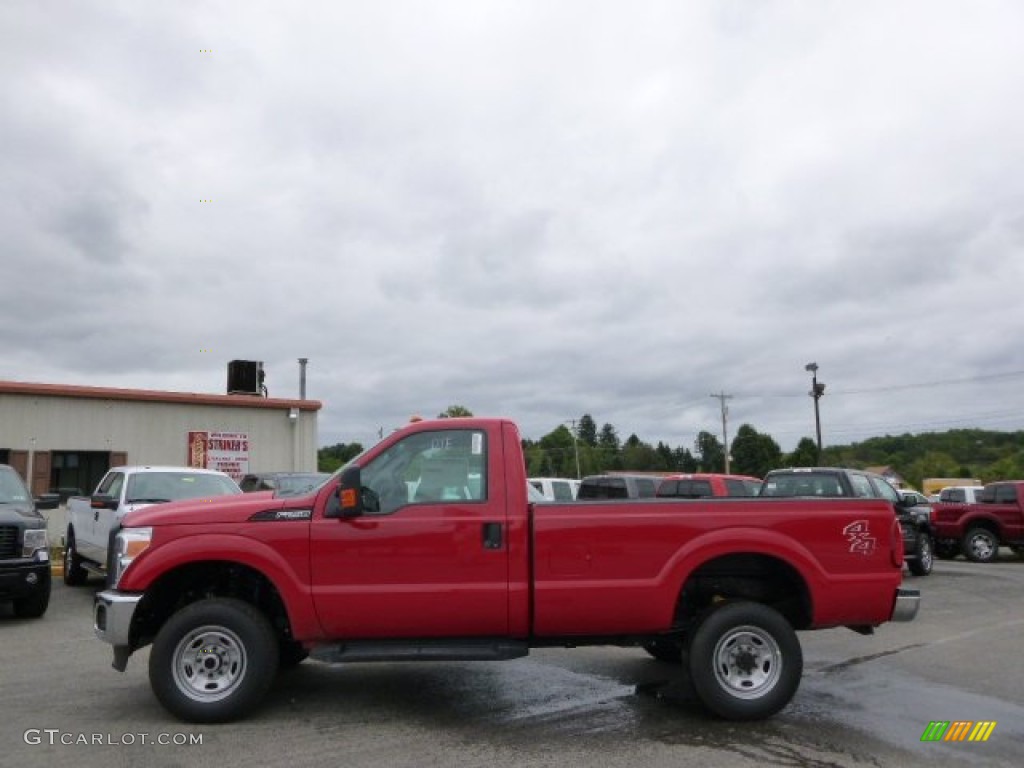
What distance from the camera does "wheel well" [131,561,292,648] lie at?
19.9ft

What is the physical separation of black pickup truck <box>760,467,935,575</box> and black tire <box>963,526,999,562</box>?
3.62 metres

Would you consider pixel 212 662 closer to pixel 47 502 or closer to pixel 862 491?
pixel 47 502

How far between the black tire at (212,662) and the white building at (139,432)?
13.2 m

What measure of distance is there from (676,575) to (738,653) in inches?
28.1

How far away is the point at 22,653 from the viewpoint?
8.31 meters

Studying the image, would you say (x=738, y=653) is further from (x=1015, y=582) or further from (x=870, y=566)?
(x=1015, y=582)

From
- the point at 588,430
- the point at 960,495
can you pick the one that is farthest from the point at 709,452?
the point at 960,495

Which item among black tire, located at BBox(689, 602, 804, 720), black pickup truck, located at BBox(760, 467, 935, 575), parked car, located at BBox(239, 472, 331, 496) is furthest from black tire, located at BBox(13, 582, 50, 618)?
black pickup truck, located at BBox(760, 467, 935, 575)

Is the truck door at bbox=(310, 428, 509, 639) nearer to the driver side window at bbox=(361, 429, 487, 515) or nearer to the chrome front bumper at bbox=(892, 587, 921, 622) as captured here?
the driver side window at bbox=(361, 429, 487, 515)

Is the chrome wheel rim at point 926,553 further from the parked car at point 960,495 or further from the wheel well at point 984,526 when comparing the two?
the parked car at point 960,495

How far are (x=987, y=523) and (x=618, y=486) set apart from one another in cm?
917

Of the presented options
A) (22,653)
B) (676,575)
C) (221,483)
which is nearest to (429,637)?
(676,575)

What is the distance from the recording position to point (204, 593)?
635cm

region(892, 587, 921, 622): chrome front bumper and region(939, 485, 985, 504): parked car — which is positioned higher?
region(939, 485, 985, 504): parked car
